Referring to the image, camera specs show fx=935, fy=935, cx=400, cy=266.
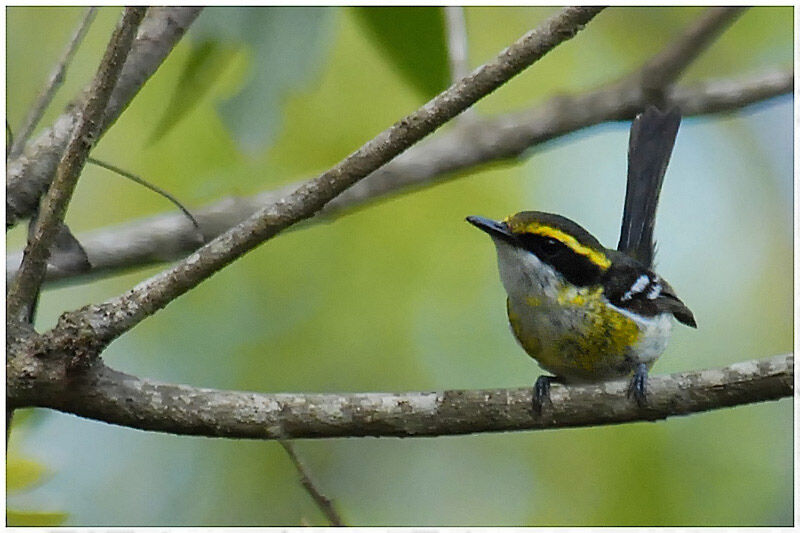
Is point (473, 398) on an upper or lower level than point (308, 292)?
lower

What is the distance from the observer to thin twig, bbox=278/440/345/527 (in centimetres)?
210

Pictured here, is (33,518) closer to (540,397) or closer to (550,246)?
(540,397)

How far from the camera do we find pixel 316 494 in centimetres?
212

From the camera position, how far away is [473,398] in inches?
84.7

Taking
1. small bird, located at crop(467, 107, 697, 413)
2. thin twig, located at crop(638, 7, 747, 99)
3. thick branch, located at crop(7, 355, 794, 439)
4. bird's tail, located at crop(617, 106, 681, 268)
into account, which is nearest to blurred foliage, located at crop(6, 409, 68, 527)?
thick branch, located at crop(7, 355, 794, 439)

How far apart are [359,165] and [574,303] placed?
1279 mm

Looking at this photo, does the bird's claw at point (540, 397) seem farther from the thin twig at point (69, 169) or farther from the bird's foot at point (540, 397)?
the thin twig at point (69, 169)

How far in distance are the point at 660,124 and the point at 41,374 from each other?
257 centimetres

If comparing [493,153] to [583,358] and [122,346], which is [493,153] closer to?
[583,358]

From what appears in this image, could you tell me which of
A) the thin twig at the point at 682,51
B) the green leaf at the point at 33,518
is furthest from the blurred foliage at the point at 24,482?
the thin twig at the point at 682,51

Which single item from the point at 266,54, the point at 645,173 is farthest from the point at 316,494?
the point at 645,173

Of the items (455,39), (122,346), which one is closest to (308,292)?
(122,346)

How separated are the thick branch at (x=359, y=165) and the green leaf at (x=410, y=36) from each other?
0.88m

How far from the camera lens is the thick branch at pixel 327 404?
2.07 meters
